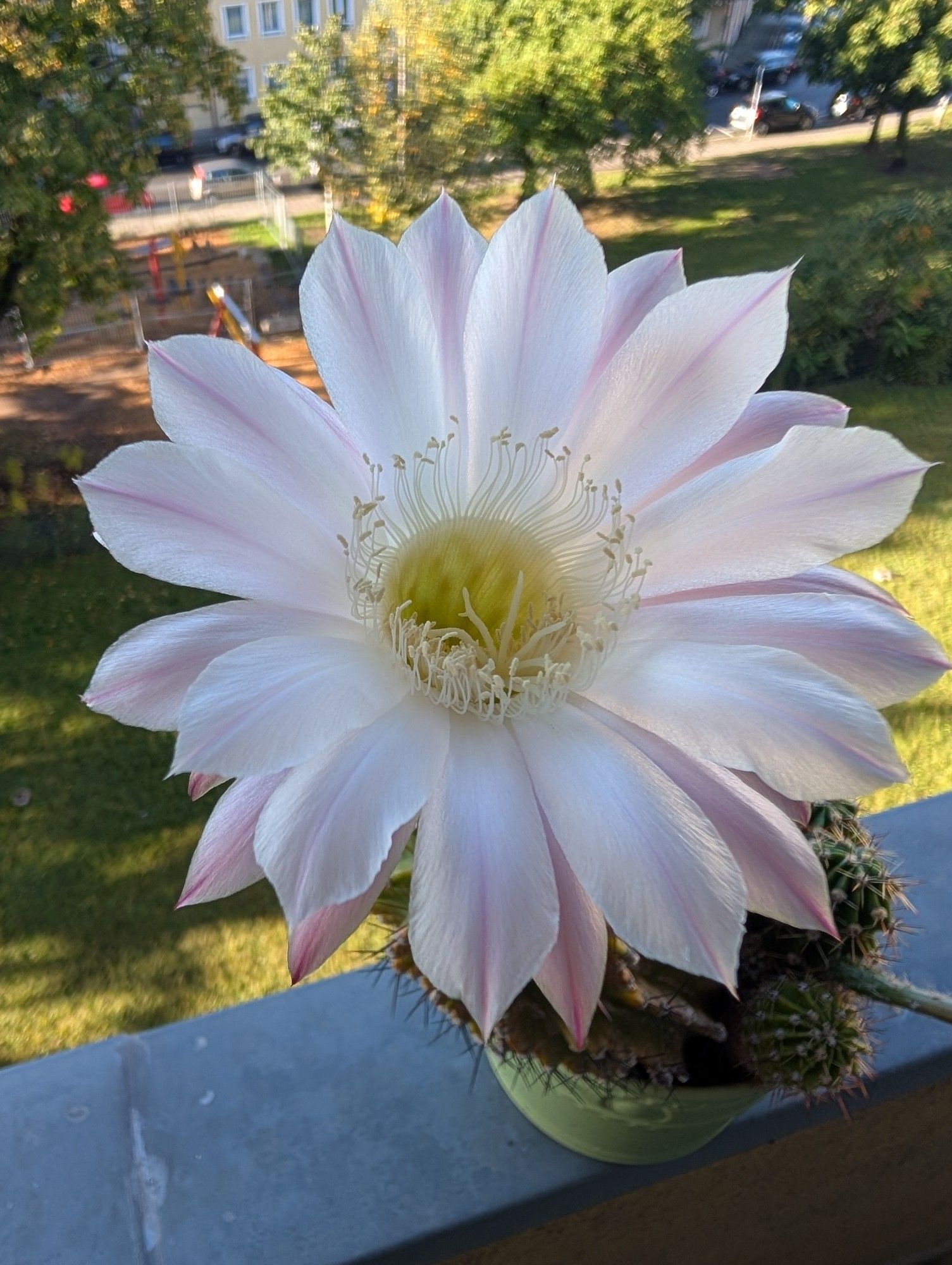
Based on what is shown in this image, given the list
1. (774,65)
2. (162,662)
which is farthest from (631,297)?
(774,65)

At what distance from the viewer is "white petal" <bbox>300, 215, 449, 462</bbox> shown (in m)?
0.31

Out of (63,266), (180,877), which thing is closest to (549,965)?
(180,877)

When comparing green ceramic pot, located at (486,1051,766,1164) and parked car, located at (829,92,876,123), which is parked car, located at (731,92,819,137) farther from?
green ceramic pot, located at (486,1051,766,1164)

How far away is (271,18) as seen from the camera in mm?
3979

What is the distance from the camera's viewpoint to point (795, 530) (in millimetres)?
288

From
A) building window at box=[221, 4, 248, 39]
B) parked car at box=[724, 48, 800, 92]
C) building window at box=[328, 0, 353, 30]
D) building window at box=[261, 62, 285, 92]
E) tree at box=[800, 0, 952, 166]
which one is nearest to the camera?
tree at box=[800, 0, 952, 166]

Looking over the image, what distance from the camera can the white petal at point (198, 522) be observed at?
269 millimetres

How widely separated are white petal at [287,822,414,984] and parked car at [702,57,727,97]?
13.1ft

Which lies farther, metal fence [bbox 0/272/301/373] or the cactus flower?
metal fence [bbox 0/272/301/373]

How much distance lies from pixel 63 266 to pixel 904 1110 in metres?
2.72

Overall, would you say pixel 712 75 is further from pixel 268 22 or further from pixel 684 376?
pixel 684 376

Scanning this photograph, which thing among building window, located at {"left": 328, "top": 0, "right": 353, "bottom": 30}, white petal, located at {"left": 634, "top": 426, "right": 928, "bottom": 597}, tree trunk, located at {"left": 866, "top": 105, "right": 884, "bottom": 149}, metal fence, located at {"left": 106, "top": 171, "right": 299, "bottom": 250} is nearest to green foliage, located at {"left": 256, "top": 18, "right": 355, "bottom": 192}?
building window, located at {"left": 328, "top": 0, "right": 353, "bottom": 30}

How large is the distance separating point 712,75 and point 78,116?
2569 millimetres

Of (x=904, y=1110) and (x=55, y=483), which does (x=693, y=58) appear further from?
(x=904, y=1110)
